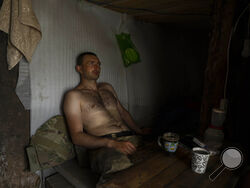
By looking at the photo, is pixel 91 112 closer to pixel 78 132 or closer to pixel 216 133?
pixel 78 132

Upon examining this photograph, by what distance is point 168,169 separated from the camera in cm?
117

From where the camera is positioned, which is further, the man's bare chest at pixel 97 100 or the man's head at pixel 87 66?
the man's head at pixel 87 66

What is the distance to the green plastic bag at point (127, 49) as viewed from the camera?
270cm

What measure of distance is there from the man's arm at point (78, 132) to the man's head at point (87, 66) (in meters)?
0.28

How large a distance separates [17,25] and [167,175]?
141cm

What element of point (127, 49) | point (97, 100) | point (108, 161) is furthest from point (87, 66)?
point (108, 161)

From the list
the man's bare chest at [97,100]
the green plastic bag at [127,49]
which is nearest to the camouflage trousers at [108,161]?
the man's bare chest at [97,100]

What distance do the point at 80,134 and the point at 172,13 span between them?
2.13 m

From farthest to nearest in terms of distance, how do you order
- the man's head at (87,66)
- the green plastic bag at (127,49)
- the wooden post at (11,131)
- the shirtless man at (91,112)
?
the green plastic bag at (127,49) → the man's head at (87,66) → the shirtless man at (91,112) → the wooden post at (11,131)

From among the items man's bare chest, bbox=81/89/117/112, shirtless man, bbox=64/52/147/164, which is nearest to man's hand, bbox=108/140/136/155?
shirtless man, bbox=64/52/147/164

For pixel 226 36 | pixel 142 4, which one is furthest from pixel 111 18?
pixel 226 36

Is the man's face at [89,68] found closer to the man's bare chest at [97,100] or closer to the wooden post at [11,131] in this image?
the man's bare chest at [97,100]

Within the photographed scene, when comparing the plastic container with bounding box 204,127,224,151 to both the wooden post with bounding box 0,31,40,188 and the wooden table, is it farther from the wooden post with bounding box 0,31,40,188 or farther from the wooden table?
the wooden post with bounding box 0,31,40,188

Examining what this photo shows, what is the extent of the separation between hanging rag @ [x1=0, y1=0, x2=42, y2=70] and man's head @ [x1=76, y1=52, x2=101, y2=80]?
721mm
